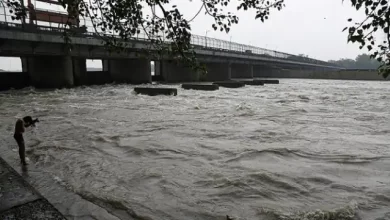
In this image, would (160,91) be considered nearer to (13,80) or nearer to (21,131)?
(13,80)

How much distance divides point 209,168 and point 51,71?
32.5 m

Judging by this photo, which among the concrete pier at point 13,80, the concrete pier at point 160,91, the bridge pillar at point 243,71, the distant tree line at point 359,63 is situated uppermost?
the distant tree line at point 359,63

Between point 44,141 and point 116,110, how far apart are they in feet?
30.0

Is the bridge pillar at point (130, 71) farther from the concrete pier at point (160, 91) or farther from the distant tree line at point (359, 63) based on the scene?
the distant tree line at point (359, 63)

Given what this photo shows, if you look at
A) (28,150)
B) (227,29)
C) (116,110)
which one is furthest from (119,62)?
(227,29)

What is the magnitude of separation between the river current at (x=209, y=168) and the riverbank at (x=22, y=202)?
11.8 inches

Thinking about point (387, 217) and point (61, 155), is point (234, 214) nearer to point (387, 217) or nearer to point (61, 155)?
point (387, 217)

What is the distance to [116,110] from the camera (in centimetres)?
1994

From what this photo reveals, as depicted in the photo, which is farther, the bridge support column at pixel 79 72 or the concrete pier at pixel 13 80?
the bridge support column at pixel 79 72

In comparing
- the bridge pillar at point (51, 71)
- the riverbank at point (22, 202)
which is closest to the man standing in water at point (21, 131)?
the riverbank at point (22, 202)

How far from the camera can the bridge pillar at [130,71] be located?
4694 cm

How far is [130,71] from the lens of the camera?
47.0 metres

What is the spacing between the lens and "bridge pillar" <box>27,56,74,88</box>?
3466cm

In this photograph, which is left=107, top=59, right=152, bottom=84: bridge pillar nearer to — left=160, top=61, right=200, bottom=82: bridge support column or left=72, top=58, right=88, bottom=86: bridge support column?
left=72, top=58, right=88, bottom=86: bridge support column
